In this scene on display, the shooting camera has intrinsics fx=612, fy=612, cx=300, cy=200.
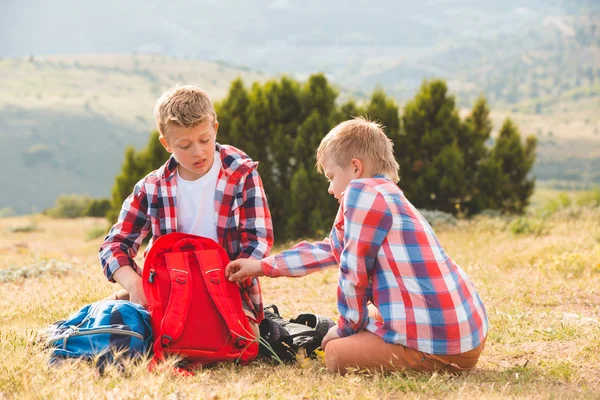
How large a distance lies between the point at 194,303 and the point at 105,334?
0.52 meters

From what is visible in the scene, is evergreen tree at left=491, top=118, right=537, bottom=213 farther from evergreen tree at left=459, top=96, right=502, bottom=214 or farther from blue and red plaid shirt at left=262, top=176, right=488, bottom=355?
blue and red plaid shirt at left=262, top=176, right=488, bottom=355

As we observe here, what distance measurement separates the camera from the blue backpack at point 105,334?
11.1 ft

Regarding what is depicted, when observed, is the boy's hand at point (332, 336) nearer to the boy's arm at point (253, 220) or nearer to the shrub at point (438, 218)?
the boy's arm at point (253, 220)

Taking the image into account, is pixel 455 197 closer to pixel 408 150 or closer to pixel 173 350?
pixel 408 150

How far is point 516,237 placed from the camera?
30.3 feet

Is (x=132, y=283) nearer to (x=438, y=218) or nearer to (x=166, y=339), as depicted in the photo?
(x=166, y=339)

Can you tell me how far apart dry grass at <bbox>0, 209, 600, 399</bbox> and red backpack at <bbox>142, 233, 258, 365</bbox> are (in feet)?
0.43

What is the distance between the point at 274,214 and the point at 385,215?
28.6 feet

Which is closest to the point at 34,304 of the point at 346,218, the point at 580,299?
the point at 346,218

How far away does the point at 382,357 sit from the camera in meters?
3.26

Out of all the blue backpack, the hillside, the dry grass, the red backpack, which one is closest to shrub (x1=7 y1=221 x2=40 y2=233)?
the dry grass

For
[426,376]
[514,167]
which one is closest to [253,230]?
[426,376]

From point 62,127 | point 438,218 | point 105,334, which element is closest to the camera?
point 105,334

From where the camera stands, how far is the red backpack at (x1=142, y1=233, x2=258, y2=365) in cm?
353
